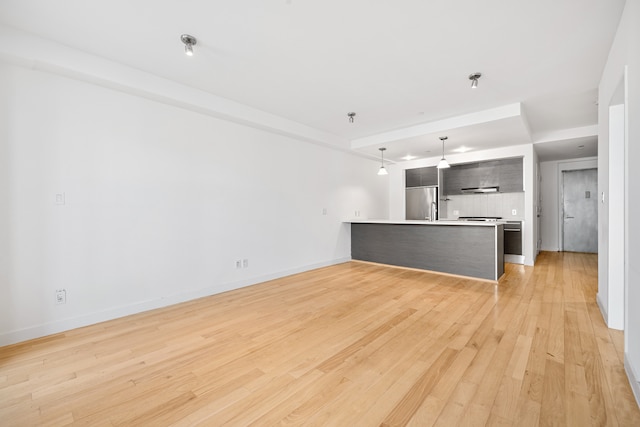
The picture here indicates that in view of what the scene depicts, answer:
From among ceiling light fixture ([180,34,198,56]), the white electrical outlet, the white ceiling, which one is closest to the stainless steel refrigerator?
the white ceiling

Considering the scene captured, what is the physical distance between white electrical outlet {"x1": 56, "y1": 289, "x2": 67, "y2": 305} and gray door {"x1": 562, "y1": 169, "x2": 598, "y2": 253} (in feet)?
33.2

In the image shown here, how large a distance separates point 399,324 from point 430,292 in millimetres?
1289

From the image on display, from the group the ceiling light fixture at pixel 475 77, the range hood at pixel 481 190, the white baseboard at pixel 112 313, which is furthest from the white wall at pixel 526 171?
the white baseboard at pixel 112 313

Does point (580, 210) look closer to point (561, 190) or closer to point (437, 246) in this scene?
point (561, 190)

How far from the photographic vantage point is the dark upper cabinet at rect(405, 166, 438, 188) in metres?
6.98

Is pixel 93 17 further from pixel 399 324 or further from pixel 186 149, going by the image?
pixel 399 324

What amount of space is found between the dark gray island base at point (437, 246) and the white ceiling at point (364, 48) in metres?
1.74

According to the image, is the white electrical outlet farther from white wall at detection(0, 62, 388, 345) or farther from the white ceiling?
the white ceiling

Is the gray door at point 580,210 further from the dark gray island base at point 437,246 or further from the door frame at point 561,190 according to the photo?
the dark gray island base at point 437,246

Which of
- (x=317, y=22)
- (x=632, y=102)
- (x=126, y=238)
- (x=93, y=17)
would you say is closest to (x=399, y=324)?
(x=632, y=102)

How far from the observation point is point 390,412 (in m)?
1.57

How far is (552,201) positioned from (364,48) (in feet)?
25.3

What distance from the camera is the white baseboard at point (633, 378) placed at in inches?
63.8

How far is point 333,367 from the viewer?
203 centimetres
